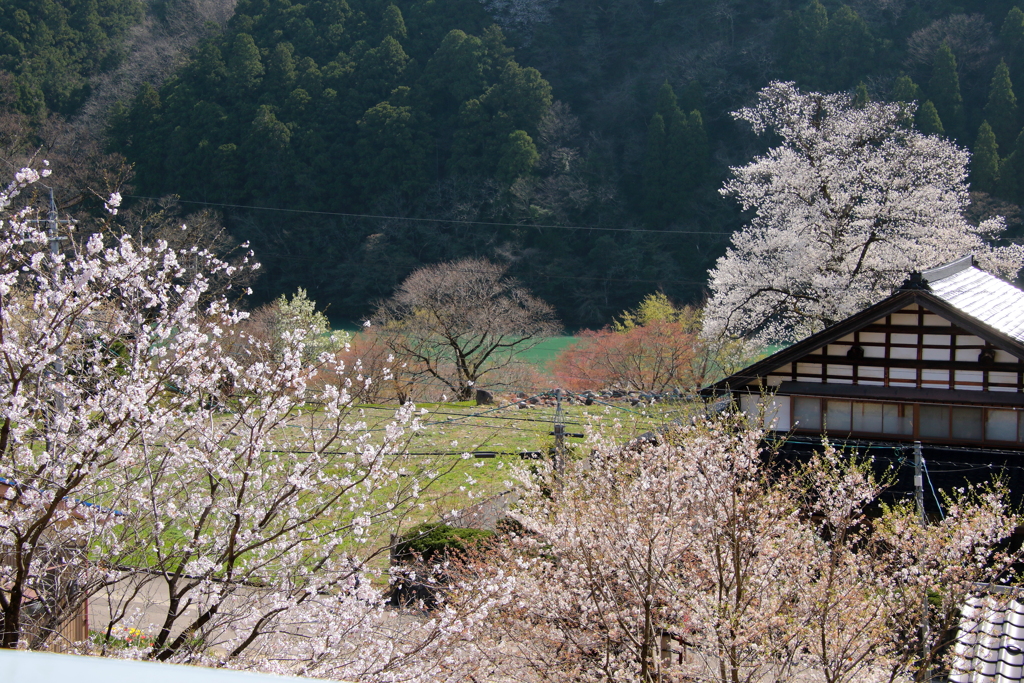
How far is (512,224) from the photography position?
37.1 meters

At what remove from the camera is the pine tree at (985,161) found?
28.2 meters

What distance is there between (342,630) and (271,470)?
148cm

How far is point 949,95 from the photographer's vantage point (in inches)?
1228

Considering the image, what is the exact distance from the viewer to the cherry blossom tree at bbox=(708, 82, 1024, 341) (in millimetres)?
14375

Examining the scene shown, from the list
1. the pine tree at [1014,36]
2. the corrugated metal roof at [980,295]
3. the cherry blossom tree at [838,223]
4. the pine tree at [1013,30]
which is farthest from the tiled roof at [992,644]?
the pine tree at [1013,30]

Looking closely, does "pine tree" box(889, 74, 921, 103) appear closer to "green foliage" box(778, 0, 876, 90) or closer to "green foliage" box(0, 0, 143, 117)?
"green foliage" box(778, 0, 876, 90)

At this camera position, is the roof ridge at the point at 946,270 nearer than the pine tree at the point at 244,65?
Yes

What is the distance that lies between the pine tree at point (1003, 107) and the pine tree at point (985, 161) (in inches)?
51.6

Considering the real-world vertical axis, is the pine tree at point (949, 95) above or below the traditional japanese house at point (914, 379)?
above

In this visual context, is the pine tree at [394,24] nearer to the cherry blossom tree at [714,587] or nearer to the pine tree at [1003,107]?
the pine tree at [1003,107]

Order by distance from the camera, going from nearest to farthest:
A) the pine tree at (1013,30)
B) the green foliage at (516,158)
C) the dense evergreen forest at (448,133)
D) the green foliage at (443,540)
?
the green foliage at (443,540), the pine tree at (1013,30), the dense evergreen forest at (448,133), the green foliage at (516,158)

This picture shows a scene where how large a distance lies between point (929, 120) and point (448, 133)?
21.1 m

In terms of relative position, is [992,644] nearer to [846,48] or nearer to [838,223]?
[838,223]

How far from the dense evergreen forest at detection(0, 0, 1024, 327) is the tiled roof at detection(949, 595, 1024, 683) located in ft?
96.9
